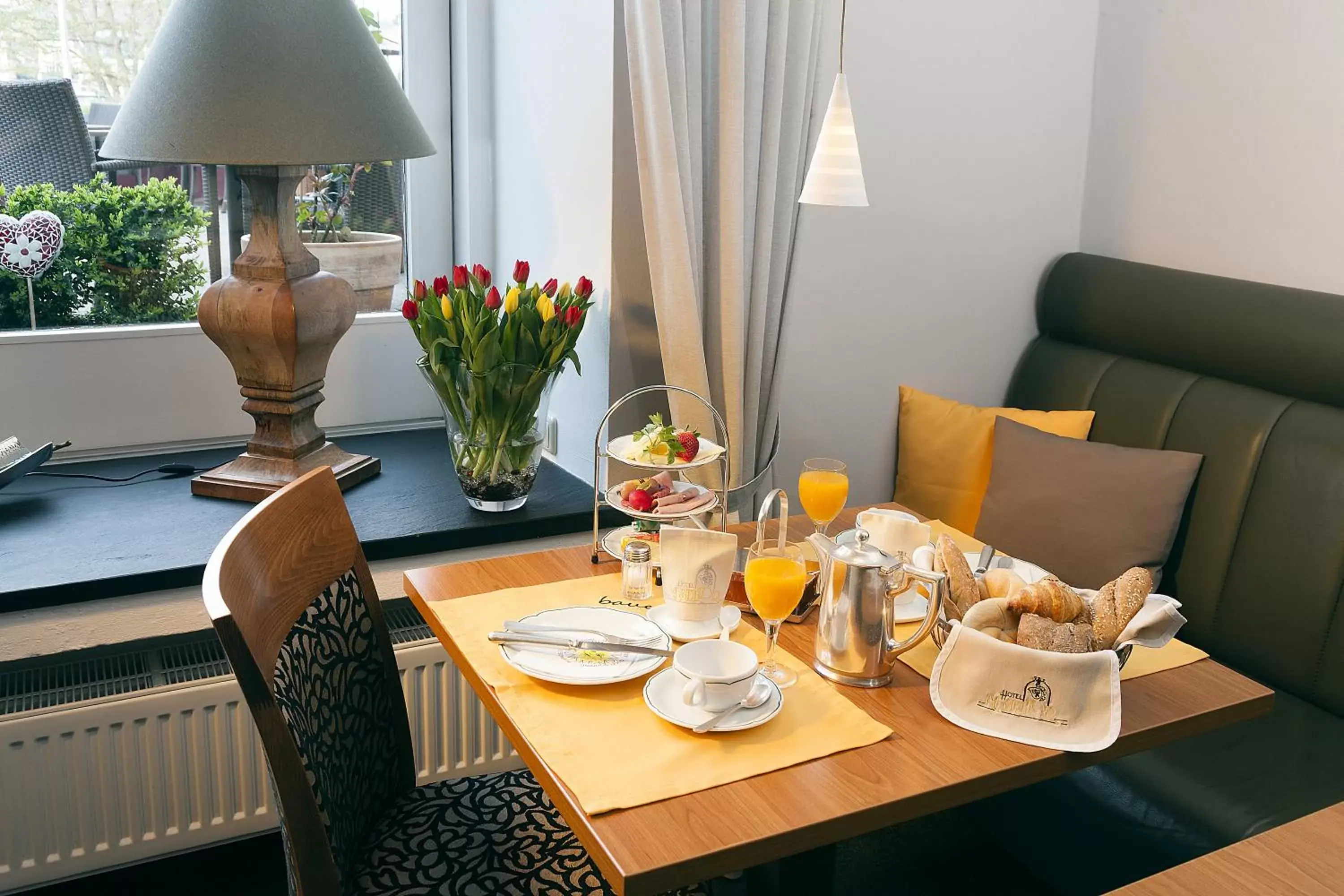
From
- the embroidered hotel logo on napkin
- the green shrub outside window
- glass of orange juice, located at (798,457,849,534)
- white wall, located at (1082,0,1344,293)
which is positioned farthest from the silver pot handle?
the green shrub outside window

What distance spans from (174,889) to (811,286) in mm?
1630

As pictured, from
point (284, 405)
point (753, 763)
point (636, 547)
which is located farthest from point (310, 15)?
point (753, 763)

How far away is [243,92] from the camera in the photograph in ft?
5.73

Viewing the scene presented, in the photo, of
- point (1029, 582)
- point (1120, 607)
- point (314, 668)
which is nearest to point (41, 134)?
point (314, 668)

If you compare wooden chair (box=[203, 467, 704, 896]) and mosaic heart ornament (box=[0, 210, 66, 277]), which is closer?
wooden chair (box=[203, 467, 704, 896])

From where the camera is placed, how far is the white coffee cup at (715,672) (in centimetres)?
126

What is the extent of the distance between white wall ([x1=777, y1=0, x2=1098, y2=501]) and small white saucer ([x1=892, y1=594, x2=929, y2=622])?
0.88 m

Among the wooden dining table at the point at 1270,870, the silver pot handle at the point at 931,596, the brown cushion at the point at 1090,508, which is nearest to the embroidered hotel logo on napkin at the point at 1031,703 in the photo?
the silver pot handle at the point at 931,596

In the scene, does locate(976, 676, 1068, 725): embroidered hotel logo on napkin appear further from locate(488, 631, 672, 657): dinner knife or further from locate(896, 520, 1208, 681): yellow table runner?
locate(488, 631, 672, 657): dinner knife

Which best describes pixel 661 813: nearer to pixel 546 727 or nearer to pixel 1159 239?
pixel 546 727

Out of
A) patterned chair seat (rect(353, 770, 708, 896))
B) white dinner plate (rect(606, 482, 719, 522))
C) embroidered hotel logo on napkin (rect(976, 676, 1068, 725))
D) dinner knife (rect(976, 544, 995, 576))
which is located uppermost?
white dinner plate (rect(606, 482, 719, 522))

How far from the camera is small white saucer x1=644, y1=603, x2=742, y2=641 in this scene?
1.46 m

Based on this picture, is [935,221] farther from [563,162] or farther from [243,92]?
[243,92]

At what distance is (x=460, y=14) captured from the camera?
2.39m
